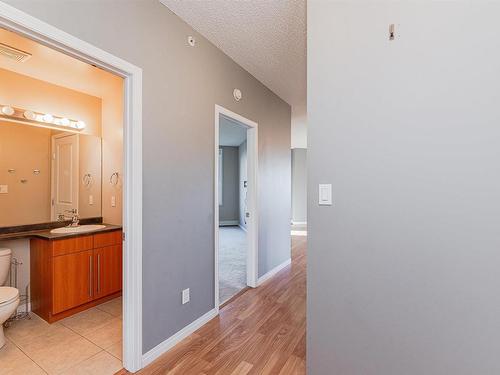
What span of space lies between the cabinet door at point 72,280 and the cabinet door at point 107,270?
0.06 meters

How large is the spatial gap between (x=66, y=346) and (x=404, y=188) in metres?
2.58

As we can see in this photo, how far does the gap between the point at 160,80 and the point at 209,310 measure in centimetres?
202

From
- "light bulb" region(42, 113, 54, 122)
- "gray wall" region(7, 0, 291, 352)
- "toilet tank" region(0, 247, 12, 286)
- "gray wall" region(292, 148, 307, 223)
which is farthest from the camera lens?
"gray wall" region(292, 148, 307, 223)

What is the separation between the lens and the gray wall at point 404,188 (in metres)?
1.08

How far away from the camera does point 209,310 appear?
2.25 m

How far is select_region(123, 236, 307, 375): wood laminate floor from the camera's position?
5.33 feet

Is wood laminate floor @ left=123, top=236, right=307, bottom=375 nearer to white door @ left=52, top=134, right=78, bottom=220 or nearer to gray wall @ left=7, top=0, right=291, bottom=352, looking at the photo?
gray wall @ left=7, top=0, right=291, bottom=352

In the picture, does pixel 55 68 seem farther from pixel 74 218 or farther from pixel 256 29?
pixel 256 29

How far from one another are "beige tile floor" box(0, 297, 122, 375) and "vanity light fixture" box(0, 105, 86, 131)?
→ 1.95 meters

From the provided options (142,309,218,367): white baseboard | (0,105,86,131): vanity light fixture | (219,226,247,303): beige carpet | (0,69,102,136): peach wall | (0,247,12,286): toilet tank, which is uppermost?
(0,69,102,136): peach wall

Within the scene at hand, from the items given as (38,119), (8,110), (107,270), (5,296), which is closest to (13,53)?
(8,110)

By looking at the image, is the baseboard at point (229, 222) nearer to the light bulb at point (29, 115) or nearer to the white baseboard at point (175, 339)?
the white baseboard at point (175, 339)

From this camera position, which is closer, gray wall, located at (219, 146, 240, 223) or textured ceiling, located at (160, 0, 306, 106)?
textured ceiling, located at (160, 0, 306, 106)

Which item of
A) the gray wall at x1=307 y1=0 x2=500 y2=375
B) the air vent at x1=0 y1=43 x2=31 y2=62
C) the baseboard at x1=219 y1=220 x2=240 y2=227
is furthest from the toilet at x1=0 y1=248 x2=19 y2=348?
the baseboard at x1=219 y1=220 x2=240 y2=227
